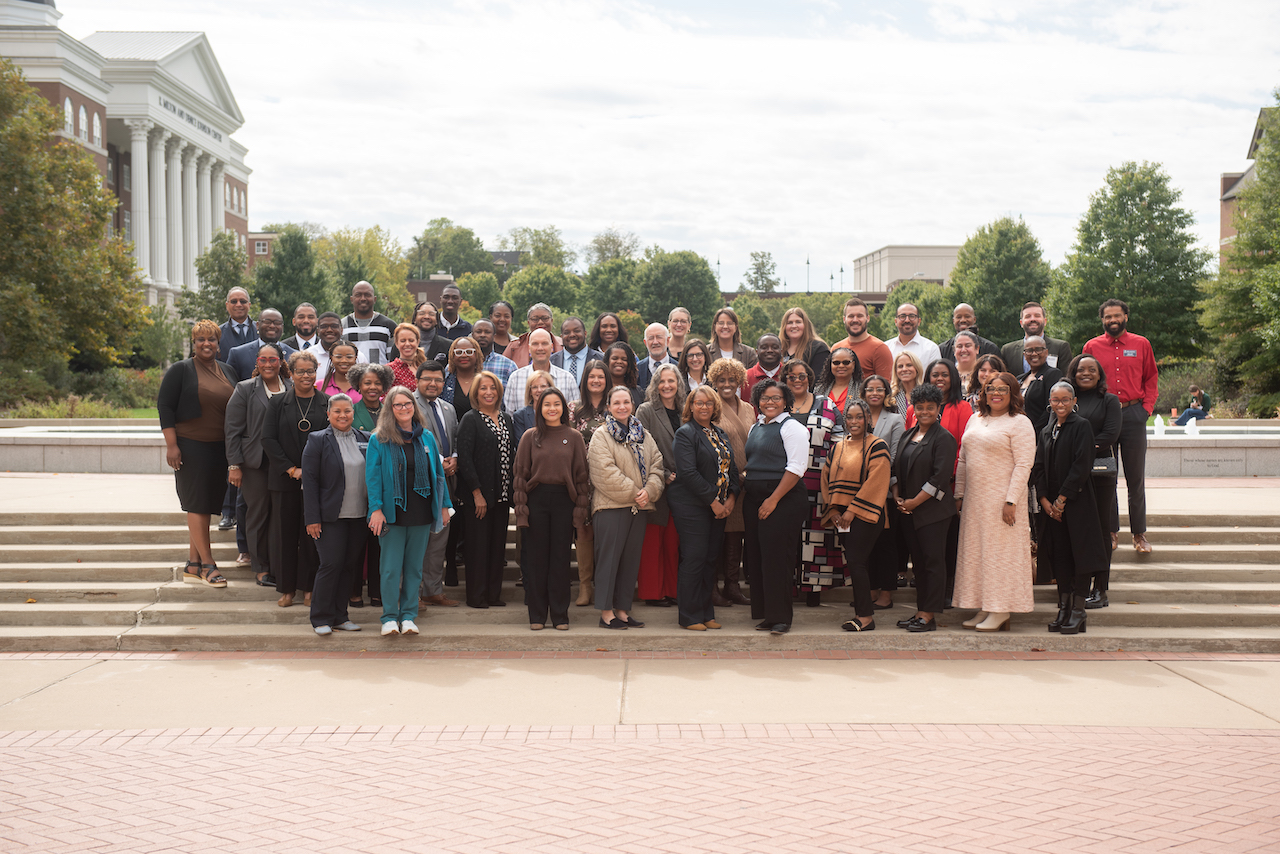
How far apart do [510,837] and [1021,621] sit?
5.64 m

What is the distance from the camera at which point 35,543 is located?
10.3 meters

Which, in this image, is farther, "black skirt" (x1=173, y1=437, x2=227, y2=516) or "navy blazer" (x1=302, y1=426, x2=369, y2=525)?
"black skirt" (x1=173, y1=437, x2=227, y2=516)

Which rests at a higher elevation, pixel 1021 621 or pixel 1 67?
pixel 1 67

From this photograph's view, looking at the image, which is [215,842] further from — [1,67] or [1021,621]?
[1,67]

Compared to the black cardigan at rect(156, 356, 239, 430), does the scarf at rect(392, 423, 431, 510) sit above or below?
below

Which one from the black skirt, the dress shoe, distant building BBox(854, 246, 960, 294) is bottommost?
the dress shoe

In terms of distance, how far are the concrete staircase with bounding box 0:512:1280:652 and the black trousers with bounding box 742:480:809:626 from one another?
0.99 ft

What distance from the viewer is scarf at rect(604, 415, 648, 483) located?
27.2 feet

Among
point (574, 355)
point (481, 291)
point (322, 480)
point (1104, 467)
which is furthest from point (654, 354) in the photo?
point (481, 291)

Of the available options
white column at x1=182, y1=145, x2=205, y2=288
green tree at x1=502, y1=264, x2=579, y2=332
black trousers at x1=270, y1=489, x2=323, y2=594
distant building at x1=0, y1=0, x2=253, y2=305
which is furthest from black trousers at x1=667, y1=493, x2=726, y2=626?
green tree at x1=502, y1=264, x2=579, y2=332

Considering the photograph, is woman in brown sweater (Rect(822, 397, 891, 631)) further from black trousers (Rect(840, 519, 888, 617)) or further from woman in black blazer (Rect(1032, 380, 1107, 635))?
woman in black blazer (Rect(1032, 380, 1107, 635))

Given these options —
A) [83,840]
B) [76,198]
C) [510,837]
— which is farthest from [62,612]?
[76,198]

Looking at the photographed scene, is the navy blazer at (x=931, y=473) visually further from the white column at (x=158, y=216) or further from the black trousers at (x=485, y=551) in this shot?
the white column at (x=158, y=216)

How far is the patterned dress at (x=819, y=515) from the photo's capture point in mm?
8367
